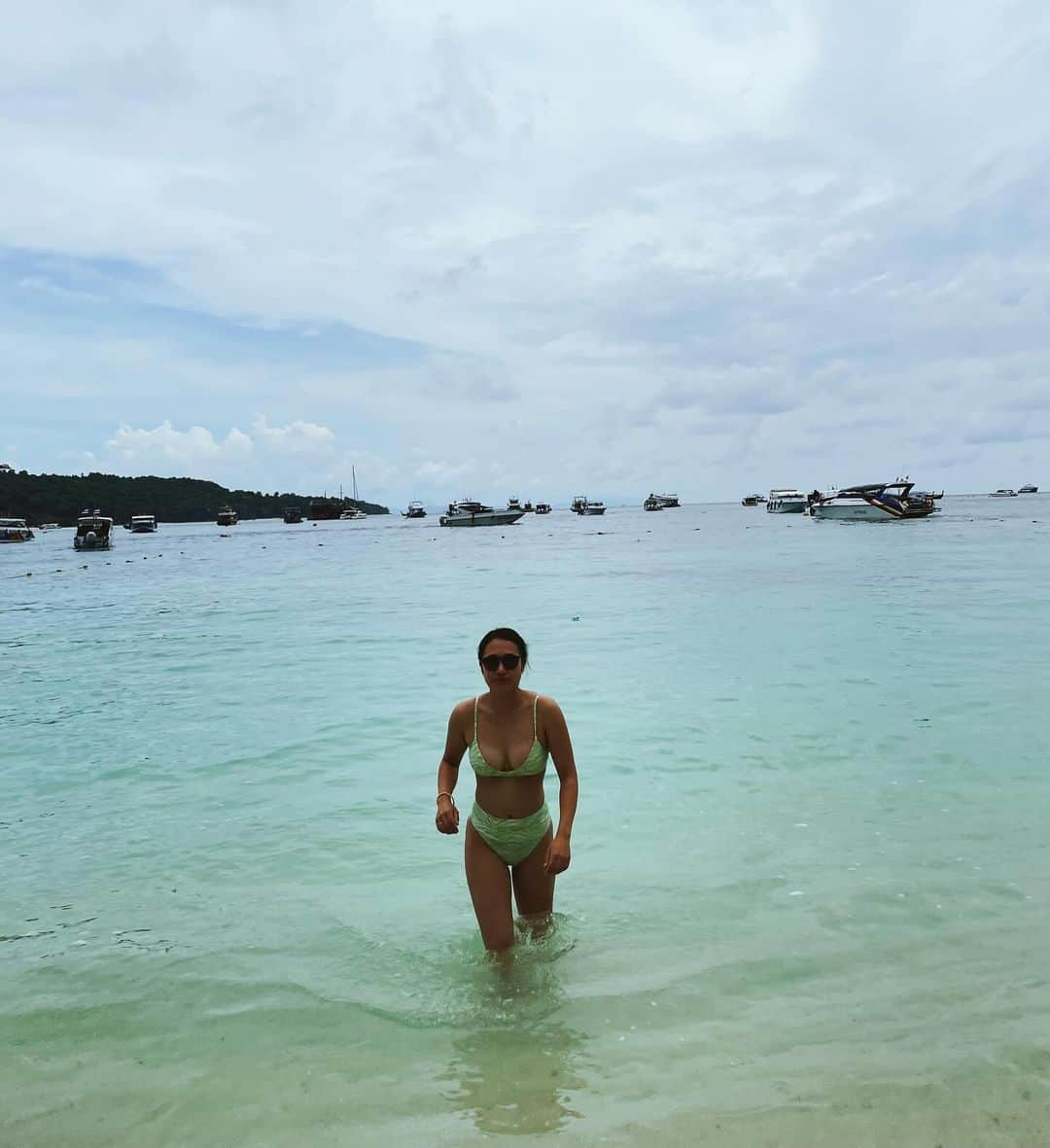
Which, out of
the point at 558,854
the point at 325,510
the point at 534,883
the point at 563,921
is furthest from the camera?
the point at 325,510

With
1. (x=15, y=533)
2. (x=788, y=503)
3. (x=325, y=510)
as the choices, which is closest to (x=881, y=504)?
(x=788, y=503)

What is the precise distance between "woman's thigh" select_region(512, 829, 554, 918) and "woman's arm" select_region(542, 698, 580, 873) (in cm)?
17

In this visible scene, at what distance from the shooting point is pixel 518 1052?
4.18m

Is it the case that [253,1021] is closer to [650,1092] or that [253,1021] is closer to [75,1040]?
[75,1040]

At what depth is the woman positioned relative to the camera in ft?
14.8

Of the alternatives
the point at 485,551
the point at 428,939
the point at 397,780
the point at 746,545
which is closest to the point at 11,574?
the point at 485,551

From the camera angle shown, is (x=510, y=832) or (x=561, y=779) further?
(x=510, y=832)

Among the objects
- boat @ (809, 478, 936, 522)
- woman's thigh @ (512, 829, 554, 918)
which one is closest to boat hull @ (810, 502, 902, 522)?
boat @ (809, 478, 936, 522)

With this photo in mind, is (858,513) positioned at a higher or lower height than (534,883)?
higher

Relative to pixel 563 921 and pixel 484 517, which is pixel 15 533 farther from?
pixel 563 921

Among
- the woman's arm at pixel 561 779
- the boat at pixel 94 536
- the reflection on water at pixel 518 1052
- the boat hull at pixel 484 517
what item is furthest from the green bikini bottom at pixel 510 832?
the boat hull at pixel 484 517

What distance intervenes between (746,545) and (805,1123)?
60399 mm

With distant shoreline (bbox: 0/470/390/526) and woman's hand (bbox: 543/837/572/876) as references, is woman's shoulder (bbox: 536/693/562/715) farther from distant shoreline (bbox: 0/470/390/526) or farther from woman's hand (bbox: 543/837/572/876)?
distant shoreline (bbox: 0/470/390/526)

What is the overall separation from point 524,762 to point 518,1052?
1.32 m
